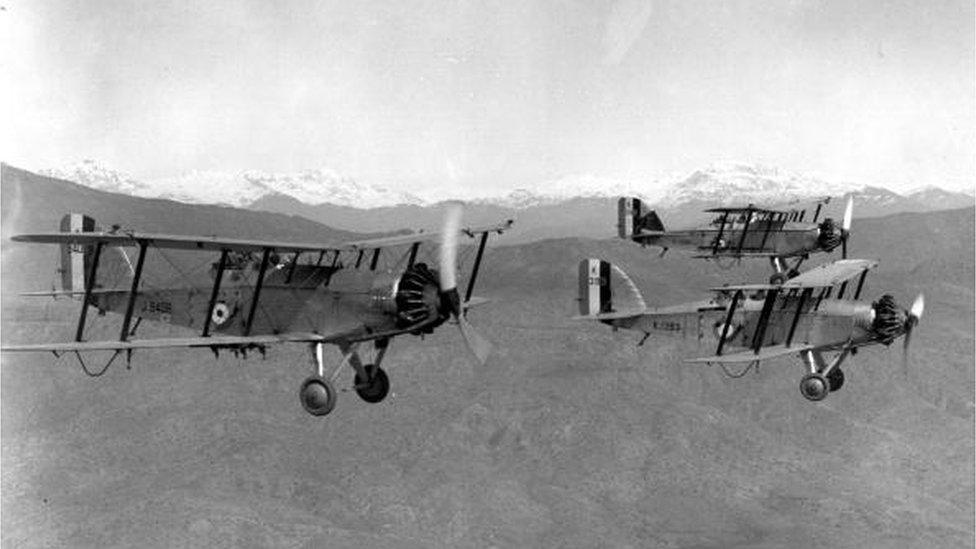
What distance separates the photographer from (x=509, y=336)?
416 feet

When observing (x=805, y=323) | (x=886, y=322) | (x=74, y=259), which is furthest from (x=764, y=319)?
(x=74, y=259)

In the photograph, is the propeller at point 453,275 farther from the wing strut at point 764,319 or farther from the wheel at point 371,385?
the wing strut at point 764,319

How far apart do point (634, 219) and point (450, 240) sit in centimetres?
3200

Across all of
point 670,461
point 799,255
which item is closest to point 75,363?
point 670,461

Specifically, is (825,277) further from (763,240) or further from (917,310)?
(763,240)

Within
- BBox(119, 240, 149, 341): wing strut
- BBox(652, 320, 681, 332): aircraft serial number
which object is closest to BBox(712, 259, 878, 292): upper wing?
BBox(652, 320, 681, 332): aircraft serial number

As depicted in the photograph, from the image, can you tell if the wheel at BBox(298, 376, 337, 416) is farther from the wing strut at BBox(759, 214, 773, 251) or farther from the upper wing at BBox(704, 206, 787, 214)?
the wing strut at BBox(759, 214, 773, 251)

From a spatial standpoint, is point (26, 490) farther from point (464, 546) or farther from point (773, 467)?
point (773, 467)

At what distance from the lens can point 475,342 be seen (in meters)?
23.3

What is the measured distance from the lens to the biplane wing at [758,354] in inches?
1163

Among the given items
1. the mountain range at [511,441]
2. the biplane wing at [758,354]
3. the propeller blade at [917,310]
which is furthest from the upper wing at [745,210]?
the mountain range at [511,441]

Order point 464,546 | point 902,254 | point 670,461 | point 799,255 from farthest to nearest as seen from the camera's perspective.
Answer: point 902,254
point 670,461
point 464,546
point 799,255

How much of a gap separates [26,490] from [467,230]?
121488 mm

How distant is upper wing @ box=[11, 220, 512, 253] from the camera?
2148cm
